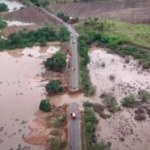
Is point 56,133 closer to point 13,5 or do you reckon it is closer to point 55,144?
point 55,144

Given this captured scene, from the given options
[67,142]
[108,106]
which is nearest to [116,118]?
[108,106]

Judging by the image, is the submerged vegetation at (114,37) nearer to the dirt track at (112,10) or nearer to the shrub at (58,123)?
the dirt track at (112,10)

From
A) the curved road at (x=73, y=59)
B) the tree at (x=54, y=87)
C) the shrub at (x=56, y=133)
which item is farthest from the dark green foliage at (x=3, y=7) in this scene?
the shrub at (x=56, y=133)

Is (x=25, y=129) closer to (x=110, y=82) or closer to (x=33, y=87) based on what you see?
(x=33, y=87)

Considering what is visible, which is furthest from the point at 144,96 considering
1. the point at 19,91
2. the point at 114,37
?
the point at 114,37

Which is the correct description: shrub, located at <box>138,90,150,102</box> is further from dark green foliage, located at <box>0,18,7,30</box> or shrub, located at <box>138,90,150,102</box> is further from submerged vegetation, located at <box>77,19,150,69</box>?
dark green foliage, located at <box>0,18,7,30</box>

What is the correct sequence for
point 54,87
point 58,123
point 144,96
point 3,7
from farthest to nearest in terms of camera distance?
point 3,7, point 54,87, point 144,96, point 58,123

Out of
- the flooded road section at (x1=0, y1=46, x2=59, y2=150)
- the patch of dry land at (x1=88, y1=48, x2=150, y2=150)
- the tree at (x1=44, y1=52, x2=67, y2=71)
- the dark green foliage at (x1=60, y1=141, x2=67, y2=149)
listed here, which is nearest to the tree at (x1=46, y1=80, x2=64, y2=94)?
the flooded road section at (x1=0, y1=46, x2=59, y2=150)

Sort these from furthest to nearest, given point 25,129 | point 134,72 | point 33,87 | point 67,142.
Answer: point 134,72 → point 33,87 → point 25,129 → point 67,142
